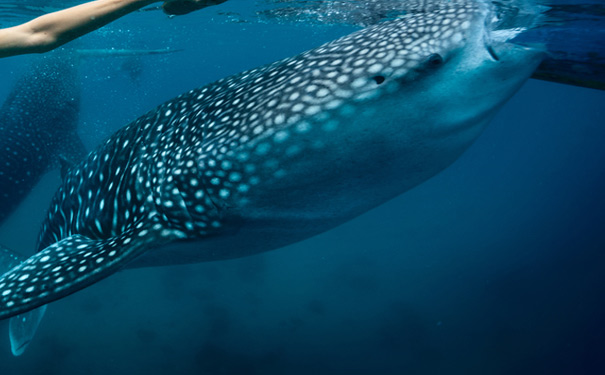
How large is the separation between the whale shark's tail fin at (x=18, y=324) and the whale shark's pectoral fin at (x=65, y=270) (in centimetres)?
169

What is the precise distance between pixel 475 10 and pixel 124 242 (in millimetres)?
2791

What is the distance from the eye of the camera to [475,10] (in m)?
2.41

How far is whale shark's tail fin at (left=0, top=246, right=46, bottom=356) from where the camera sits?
14.0 ft

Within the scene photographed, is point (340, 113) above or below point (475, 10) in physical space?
below

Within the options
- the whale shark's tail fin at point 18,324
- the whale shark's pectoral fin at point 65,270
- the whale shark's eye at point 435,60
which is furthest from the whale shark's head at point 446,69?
the whale shark's tail fin at point 18,324

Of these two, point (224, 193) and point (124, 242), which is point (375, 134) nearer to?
point (224, 193)

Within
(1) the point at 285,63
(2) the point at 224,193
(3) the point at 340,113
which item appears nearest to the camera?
(3) the point at 340,113

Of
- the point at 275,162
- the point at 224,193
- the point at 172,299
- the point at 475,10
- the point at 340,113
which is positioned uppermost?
the point at 475,10

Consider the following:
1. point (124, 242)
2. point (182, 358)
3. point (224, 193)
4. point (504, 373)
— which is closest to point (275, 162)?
point (224, 193)

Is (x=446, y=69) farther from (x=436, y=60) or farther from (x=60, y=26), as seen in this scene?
(x=60, y=26)

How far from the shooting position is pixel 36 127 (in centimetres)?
852

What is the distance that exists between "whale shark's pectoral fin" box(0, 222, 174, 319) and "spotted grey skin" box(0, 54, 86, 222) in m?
5.52

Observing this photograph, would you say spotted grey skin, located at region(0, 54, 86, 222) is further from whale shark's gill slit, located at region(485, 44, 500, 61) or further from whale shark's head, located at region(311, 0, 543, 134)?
whale shark's gill slit, located at region(485, 44, 500, 61)

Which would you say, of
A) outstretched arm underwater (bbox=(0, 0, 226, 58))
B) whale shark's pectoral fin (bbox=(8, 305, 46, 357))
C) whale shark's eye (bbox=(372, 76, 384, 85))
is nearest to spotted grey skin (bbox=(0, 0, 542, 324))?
whale shark's eye (bbox=(372, 76, 384, 85))
